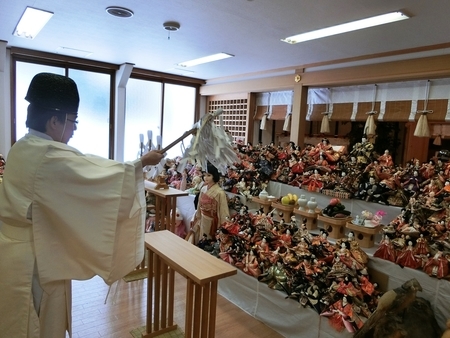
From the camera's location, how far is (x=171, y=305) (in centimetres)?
251

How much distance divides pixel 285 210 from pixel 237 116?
3814 millimetres

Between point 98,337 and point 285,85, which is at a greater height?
point 285,85

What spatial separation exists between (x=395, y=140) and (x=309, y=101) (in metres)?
2.38

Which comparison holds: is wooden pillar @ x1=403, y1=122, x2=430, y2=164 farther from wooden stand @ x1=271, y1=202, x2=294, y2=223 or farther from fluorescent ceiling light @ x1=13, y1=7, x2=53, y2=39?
fluorescent ceiling light @ x1=13, y1=7, x2=53, y2=39

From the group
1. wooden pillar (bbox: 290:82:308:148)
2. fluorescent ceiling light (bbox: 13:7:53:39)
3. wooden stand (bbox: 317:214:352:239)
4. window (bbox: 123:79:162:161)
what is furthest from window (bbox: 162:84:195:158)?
wooden stand (bbox: 317:214:352:239)

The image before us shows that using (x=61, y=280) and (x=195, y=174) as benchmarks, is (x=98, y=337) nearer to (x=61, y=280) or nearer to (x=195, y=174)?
(x=61, y=280)

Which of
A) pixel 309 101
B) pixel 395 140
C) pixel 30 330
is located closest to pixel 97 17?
pixel 30 330

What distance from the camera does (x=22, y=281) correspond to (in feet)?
4.43

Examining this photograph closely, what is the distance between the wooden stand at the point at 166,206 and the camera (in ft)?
11.9

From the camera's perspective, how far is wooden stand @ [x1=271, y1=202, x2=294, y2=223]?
359cm

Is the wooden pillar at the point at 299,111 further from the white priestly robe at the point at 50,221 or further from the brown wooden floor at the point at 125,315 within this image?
the white priestly robe at the point at 50,221

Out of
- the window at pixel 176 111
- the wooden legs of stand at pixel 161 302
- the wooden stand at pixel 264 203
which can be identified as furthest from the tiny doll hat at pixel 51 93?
the window at pixel 176 111

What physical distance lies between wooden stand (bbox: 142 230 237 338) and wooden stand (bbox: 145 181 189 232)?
1.03 meters

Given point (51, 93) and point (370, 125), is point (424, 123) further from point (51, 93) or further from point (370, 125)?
point (51, 93)
